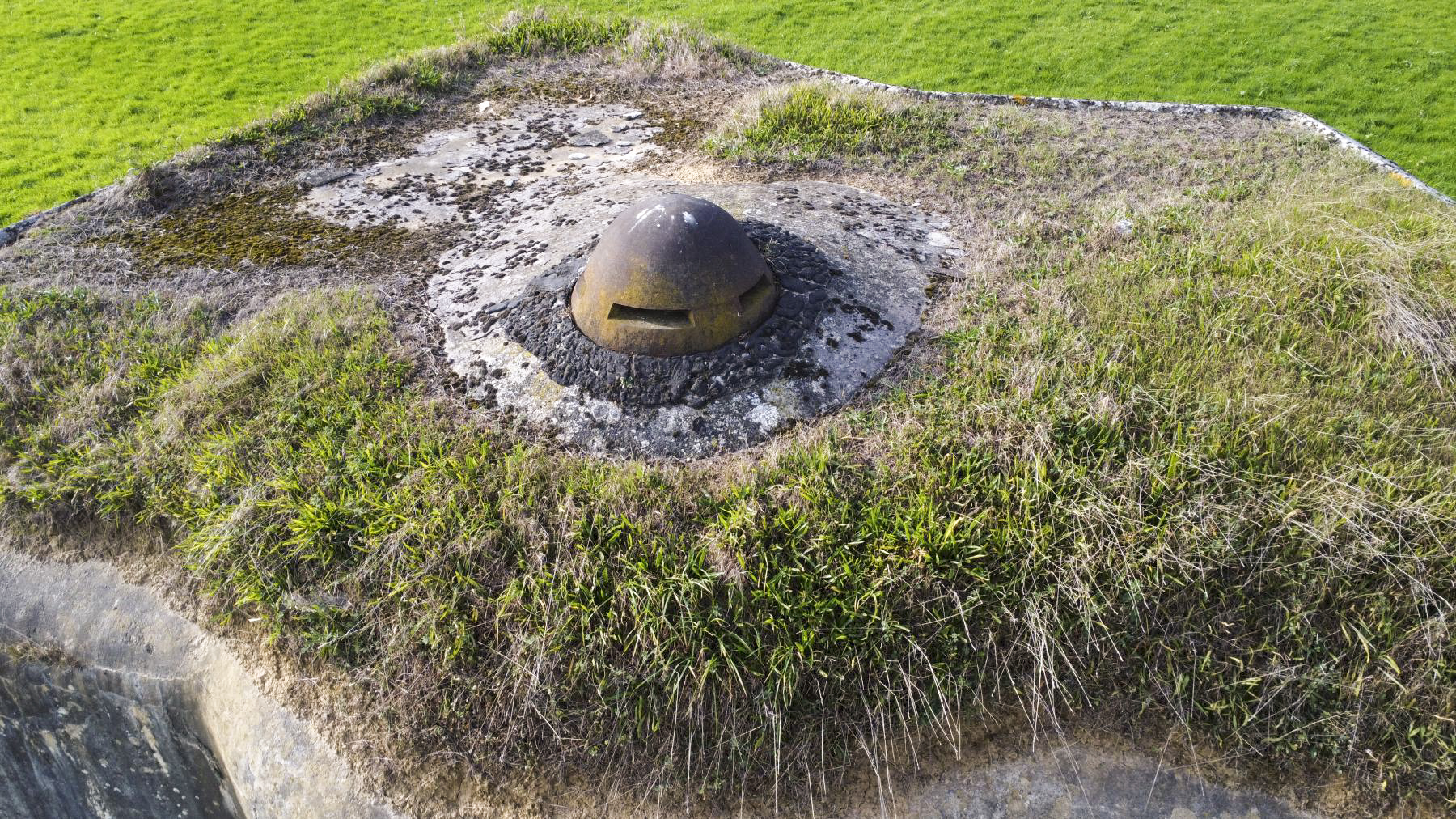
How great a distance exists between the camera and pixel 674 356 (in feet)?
13.5

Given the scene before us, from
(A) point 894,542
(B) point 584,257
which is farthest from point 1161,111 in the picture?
(A) point 894,542

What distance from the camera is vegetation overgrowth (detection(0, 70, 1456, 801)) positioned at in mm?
3041

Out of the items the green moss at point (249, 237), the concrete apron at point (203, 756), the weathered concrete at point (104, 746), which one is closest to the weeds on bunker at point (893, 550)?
the concrete apron at point (203, 756)

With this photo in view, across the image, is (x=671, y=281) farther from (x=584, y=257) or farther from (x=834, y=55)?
(x=834, y=55)

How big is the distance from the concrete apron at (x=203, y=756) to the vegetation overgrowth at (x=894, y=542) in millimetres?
198

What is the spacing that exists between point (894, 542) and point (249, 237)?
5.50 metres

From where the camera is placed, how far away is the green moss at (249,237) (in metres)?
5.85

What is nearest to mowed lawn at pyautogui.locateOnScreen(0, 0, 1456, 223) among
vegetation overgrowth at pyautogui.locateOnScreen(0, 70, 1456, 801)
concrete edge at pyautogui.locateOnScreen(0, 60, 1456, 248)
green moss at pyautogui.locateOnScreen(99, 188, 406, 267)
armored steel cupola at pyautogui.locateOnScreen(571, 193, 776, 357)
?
concrete edge at pyautogui.locateOnScreen(0, 60, 1456, 248)

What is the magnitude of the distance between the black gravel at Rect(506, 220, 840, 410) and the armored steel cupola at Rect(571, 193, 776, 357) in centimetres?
8

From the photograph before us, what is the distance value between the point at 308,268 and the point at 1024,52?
10348mm

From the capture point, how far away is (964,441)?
3.66 m

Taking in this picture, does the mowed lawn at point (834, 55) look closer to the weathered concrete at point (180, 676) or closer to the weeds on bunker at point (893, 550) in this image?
the weathered concrete at point (180, 676)

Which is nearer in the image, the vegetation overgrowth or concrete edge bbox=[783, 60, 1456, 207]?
the vegetation overgrowth

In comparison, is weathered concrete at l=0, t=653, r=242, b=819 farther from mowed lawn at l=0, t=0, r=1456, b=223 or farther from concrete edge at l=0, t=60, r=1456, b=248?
mowed lawn at l=0, t=0, r=1456, b=223
